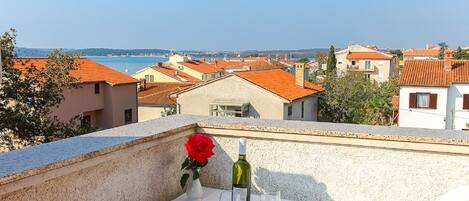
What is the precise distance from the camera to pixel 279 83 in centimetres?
2323

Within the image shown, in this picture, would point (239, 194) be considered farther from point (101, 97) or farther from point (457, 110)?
point (457, 110)

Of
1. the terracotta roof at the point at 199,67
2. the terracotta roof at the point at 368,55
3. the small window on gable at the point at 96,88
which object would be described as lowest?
the small window on gable at the point at 96,88

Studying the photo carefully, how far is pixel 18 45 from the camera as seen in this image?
1280 centimetres

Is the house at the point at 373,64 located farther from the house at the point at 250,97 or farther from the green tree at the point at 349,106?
the house at the point at 250,97

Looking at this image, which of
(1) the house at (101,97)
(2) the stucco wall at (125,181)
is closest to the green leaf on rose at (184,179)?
(2) the stucco wall at (125,181)

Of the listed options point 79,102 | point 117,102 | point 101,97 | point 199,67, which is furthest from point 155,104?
point 199,67

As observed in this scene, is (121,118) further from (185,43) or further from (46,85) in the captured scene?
(185,43)

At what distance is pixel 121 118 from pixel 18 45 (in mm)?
12570

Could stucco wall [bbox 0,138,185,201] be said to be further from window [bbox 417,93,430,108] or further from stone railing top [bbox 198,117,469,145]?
window [bbox 417,93,430,108]

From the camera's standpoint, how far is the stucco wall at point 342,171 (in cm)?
242

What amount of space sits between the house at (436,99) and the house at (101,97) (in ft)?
49.2

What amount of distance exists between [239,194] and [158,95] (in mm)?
26662

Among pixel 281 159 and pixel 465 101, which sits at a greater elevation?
pixel 281 159

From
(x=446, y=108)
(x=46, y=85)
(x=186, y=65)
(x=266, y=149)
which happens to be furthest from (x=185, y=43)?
(x=266, y=149)
